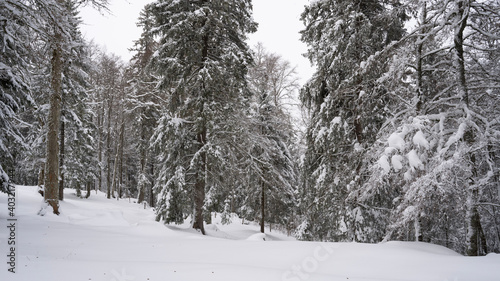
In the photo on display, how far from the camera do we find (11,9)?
6.02m

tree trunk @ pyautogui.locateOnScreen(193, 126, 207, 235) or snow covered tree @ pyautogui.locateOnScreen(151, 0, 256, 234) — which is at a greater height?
snow covered tree @ pyautogui.locateOnScreen(151, 0, 256, 234)

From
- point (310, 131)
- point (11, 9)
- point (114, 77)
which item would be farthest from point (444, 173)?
point (114, 77)

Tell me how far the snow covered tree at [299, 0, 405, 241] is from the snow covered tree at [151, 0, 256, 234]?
3.07m

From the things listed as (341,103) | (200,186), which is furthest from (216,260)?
(341,103)

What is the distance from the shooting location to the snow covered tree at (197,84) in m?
10.6

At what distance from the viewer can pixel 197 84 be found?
1057 cm

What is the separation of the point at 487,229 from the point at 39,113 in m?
28.3

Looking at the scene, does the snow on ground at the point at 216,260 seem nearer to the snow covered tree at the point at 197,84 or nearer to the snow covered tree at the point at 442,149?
the snow covered tree at the point at 442,149

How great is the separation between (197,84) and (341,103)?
5.52m

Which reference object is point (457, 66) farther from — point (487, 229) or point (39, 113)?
point (487, 229)

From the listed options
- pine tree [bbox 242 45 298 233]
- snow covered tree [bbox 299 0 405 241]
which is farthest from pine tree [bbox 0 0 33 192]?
pine tree [bbox 242 45 298 233]

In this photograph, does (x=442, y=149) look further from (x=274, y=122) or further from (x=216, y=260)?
(x=274, y=122)

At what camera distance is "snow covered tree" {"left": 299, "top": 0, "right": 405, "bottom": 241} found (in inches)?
380

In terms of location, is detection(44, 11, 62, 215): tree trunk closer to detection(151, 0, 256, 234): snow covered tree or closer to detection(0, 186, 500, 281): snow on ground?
detection(0, 186, 500, 281): snow on ground
